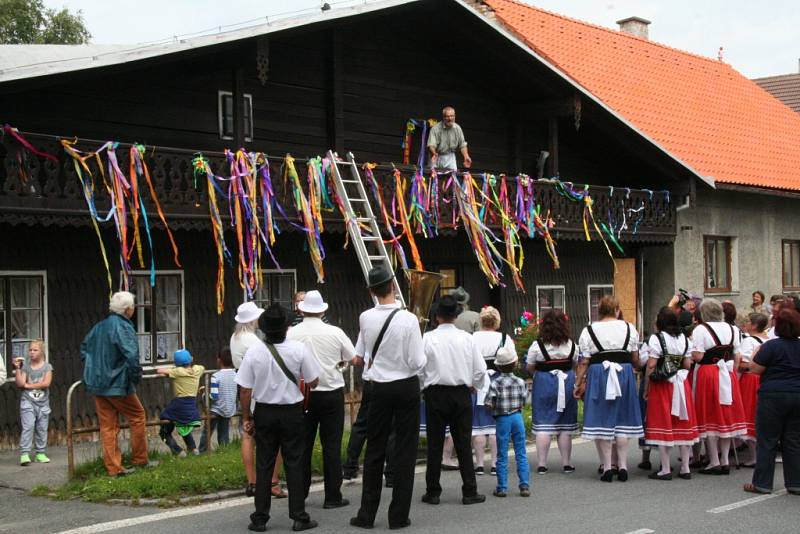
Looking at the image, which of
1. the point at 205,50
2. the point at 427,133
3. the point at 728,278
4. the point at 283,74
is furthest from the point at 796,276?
the point at 205,50

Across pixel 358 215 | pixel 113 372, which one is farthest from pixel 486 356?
pixel 358 215

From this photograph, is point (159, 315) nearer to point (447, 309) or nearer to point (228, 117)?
point (228, 117)

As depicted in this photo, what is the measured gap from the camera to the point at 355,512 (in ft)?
27.9

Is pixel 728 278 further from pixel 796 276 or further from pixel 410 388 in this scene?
pixel 410 388

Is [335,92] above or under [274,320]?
above

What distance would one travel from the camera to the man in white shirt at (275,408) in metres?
7.87

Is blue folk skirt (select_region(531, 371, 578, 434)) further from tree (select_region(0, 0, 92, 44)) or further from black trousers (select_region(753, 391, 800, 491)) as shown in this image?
tree (select_region(0, 0, 92, 44))

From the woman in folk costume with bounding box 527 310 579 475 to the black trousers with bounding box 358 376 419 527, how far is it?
2391mm

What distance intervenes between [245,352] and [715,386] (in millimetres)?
4554

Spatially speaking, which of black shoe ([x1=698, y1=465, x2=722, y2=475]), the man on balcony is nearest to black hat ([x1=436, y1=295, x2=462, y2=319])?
black shoe ([x1=698, y1=465, x2=722, y2=475])

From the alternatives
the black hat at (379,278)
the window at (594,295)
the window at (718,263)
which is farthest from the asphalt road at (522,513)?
the window at (718,263)

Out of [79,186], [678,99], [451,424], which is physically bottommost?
[451,424]

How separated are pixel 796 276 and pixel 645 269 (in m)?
5.41

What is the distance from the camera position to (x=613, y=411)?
988 cm
